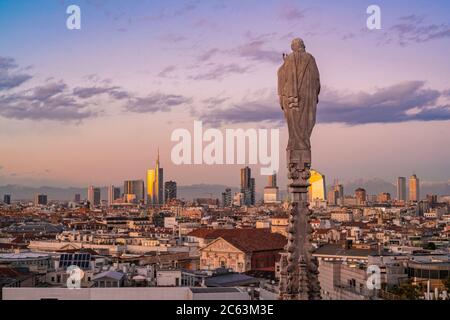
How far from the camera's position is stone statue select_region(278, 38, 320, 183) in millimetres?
5387

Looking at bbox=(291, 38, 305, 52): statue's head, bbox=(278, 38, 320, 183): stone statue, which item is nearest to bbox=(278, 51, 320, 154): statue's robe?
bbox=(278, 38, 320, 183): stone statue

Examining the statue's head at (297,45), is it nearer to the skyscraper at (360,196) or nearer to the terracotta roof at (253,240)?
the terracotta roof at (253,240)

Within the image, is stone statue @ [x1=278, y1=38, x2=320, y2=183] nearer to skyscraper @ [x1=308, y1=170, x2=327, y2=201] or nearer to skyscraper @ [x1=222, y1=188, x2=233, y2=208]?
skyscraper @ [x1=308, y1=170, x2=327, y2=201]

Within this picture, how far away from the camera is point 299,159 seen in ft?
17.9

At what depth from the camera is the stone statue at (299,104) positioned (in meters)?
5.39

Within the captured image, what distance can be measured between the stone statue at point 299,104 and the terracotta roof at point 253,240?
177 feet

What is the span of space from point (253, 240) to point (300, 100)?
188 feet

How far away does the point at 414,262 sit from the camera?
35219 millimetres

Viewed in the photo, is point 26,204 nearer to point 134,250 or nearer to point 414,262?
point 134,250

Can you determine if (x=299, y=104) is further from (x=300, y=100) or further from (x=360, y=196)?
(x=360, y=196)

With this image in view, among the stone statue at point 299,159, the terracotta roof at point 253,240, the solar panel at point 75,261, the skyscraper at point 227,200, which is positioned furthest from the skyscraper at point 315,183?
the skyscraper at point 227,200

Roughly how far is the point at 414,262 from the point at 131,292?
21.8 m

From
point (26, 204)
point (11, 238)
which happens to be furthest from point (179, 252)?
point (26, 204)
